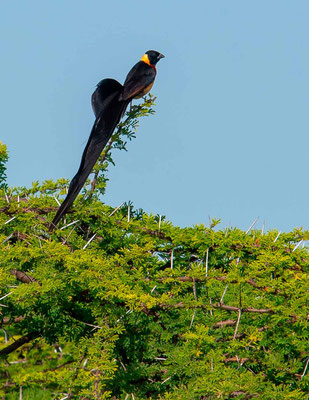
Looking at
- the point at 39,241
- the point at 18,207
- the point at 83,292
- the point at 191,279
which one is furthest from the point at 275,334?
the point at 18,207

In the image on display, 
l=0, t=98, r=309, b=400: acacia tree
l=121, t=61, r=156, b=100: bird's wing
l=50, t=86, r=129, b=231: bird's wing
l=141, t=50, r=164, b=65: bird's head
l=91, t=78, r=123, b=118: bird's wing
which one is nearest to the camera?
l=0, t=98, r=309, b=400: acacia tree

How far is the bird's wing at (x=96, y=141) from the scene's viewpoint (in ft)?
17.0

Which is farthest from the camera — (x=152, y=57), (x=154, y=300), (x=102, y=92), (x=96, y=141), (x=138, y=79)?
(x=152, y=57)

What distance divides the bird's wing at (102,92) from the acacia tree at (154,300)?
0.36m

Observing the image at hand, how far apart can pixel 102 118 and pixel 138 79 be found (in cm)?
178

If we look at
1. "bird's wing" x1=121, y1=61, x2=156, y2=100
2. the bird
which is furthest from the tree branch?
"bird's wing" x1=121, y1=61, x2=156, y2=100

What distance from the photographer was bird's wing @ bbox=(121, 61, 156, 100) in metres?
6.45

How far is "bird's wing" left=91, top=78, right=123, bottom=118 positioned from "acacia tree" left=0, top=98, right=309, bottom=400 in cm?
36

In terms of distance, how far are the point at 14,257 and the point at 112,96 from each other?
192cm

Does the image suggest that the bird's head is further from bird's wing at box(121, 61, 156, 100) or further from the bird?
the bird

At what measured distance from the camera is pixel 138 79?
7406 mm

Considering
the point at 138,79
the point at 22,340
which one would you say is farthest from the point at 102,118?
the point at 22,340

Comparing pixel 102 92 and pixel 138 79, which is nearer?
pixel 102 92

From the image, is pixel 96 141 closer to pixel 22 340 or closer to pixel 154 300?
pixel 154 300
